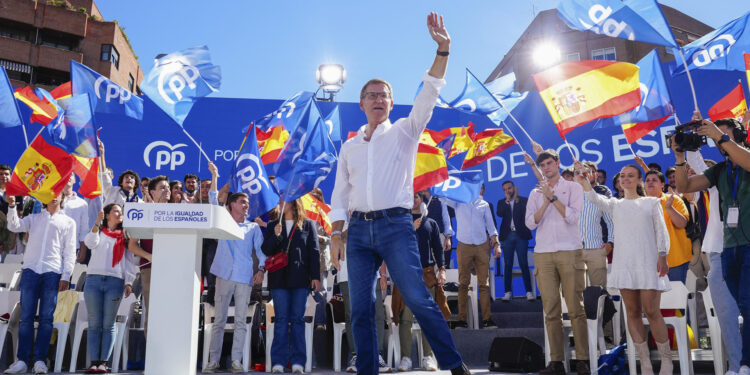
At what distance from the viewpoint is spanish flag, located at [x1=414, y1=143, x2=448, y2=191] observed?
24.9 feet

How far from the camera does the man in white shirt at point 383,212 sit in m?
3.44

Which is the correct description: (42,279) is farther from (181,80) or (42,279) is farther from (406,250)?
(406,250)

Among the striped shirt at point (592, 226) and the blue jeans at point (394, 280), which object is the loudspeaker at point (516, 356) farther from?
the blue jeans at point (394, 280)

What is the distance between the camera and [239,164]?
7.36m

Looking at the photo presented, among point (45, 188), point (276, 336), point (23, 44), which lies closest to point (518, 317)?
point (276, 336)

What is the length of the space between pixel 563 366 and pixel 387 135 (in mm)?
3322

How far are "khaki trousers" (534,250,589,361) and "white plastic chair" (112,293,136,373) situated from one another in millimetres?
4360

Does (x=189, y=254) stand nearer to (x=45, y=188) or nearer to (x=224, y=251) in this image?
(x=224, y=251)

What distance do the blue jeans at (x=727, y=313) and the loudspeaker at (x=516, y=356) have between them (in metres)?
1.89

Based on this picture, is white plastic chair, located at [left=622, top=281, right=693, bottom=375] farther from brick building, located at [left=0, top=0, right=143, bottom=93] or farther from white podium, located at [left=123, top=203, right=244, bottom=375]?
brick building, located at [left=0, top=0, right=143, bottom=93]

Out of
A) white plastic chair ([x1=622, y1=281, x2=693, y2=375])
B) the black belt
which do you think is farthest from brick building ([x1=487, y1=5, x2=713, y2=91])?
the black belt

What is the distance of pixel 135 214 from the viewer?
3598 mm

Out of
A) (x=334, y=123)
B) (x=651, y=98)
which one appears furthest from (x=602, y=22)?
(x=334, y=123)

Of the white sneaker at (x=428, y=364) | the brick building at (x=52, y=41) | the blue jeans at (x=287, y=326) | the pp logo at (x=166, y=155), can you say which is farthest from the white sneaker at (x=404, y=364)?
the brick building at (x=52, y=41)
